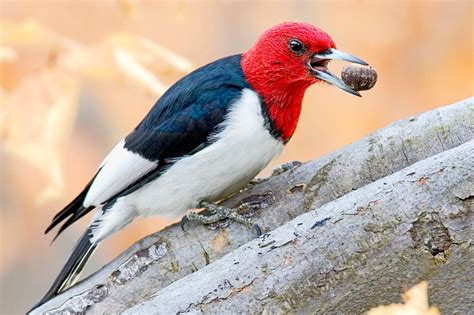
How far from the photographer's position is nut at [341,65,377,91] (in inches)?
122

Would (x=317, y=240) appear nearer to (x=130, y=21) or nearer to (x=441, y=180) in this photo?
(x=441, y=180)

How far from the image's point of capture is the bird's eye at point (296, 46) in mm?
3326

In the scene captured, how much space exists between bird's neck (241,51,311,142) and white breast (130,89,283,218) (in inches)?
1.7

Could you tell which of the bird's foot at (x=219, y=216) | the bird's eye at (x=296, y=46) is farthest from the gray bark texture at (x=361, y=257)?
the bird's eye at (x=296, y=46)

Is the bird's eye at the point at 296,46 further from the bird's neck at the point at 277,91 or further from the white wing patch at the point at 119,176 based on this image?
the white wing patch at the point at 119,176

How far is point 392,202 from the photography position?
238 cm

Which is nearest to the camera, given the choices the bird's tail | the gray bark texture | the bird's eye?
the gray bark texture

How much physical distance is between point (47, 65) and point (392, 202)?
130 cm

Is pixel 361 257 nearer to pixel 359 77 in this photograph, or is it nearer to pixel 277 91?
pixel 359 77

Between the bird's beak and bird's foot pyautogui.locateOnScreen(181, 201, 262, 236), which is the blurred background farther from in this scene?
bird's foot pyautogui.locateOnScreen(181, 201, 262, 236)

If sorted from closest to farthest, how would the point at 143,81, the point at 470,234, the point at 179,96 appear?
1. the point at 470,234
2. the point at 143,81
3. the point at 179,96

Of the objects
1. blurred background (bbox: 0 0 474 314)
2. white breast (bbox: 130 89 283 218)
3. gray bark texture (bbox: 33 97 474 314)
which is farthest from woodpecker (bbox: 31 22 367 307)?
blurred background (bbox: 0 0 474 314)

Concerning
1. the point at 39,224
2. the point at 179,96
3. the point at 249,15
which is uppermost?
the point at 249,15

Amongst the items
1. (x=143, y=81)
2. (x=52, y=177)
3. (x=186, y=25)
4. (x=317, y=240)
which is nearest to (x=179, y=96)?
(x=143, y=81)
